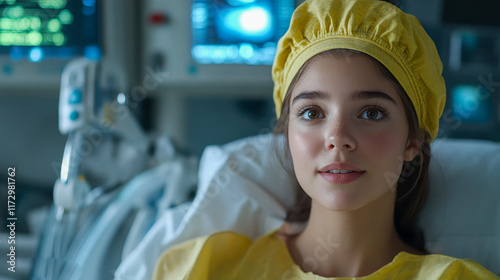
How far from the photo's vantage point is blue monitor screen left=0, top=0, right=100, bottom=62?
200cm

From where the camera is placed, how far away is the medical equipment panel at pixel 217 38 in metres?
1.96

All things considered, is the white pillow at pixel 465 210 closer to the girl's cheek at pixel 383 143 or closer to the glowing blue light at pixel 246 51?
the girl's cheek at pixel 383 143

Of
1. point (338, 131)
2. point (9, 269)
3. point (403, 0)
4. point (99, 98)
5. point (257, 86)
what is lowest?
point (9, 269)

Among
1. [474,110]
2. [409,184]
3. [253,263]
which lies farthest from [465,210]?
[474,110]

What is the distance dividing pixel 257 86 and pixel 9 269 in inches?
46.1

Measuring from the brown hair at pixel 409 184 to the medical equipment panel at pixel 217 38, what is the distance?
2.89 feet

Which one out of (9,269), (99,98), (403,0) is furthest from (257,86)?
(9,269)

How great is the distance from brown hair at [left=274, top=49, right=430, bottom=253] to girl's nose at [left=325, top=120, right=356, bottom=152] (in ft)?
0.46

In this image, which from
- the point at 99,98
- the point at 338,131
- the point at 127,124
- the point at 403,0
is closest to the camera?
the point at 338,131

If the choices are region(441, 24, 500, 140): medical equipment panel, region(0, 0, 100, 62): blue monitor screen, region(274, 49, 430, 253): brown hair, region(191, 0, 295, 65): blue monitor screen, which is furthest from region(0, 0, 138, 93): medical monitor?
region(441, 24, 500, 140): medical equipment panel

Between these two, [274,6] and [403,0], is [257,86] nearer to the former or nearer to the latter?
[274,6]

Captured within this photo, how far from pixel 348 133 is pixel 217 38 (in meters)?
1.22

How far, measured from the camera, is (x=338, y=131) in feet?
2.80

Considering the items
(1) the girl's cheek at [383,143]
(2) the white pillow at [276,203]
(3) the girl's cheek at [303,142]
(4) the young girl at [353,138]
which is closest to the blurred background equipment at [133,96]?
(2) the white pillow at [276,203]
